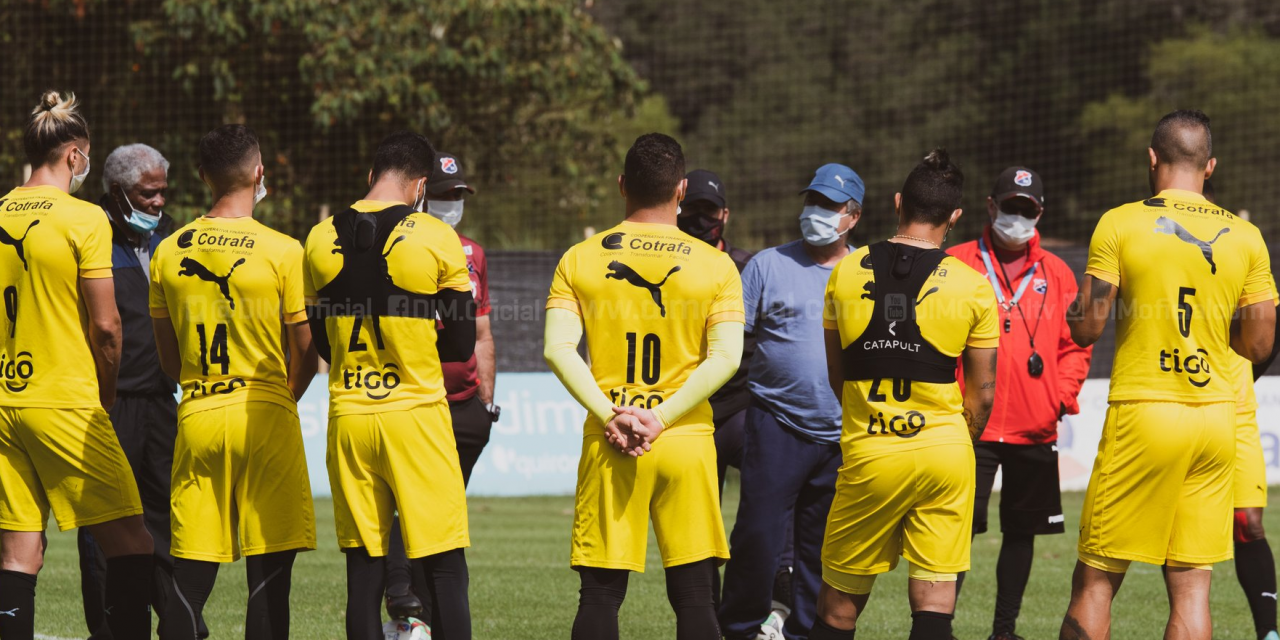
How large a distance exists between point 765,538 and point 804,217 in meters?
1.53

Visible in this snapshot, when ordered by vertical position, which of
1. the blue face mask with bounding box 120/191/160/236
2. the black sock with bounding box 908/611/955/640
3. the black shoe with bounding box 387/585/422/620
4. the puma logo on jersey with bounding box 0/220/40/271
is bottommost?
the black shoe with bounding box 387/585/422/620

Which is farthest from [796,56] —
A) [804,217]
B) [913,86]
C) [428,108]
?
[804,217]

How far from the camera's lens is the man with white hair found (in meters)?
6.36

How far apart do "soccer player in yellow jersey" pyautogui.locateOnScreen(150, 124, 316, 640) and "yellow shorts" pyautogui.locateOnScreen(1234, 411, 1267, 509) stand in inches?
167

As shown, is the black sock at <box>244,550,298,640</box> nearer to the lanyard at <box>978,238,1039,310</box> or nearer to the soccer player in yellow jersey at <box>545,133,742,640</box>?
the soccer player in yellow jersey at <box>545,133,742,640</box>

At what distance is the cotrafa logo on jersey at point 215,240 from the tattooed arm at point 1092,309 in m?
3.25

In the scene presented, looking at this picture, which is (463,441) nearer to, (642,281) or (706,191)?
(706,191)

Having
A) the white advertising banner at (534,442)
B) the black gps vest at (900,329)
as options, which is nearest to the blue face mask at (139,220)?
the black gps vest at (900,329)

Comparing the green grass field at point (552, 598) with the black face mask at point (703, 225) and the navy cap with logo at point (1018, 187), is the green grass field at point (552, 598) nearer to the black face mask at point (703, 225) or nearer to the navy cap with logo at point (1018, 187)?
the black face mask at point (703, 225)

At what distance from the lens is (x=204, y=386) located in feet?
17.6

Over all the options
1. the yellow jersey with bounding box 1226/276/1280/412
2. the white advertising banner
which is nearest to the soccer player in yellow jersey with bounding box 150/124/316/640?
the yellow jersey with bounding box 1226/276/1280/412

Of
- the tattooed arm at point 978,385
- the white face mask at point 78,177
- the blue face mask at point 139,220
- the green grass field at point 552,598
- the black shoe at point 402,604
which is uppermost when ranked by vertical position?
the white face mask at point 78,177

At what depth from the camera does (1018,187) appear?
725 cm

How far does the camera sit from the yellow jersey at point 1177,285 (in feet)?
18.1
